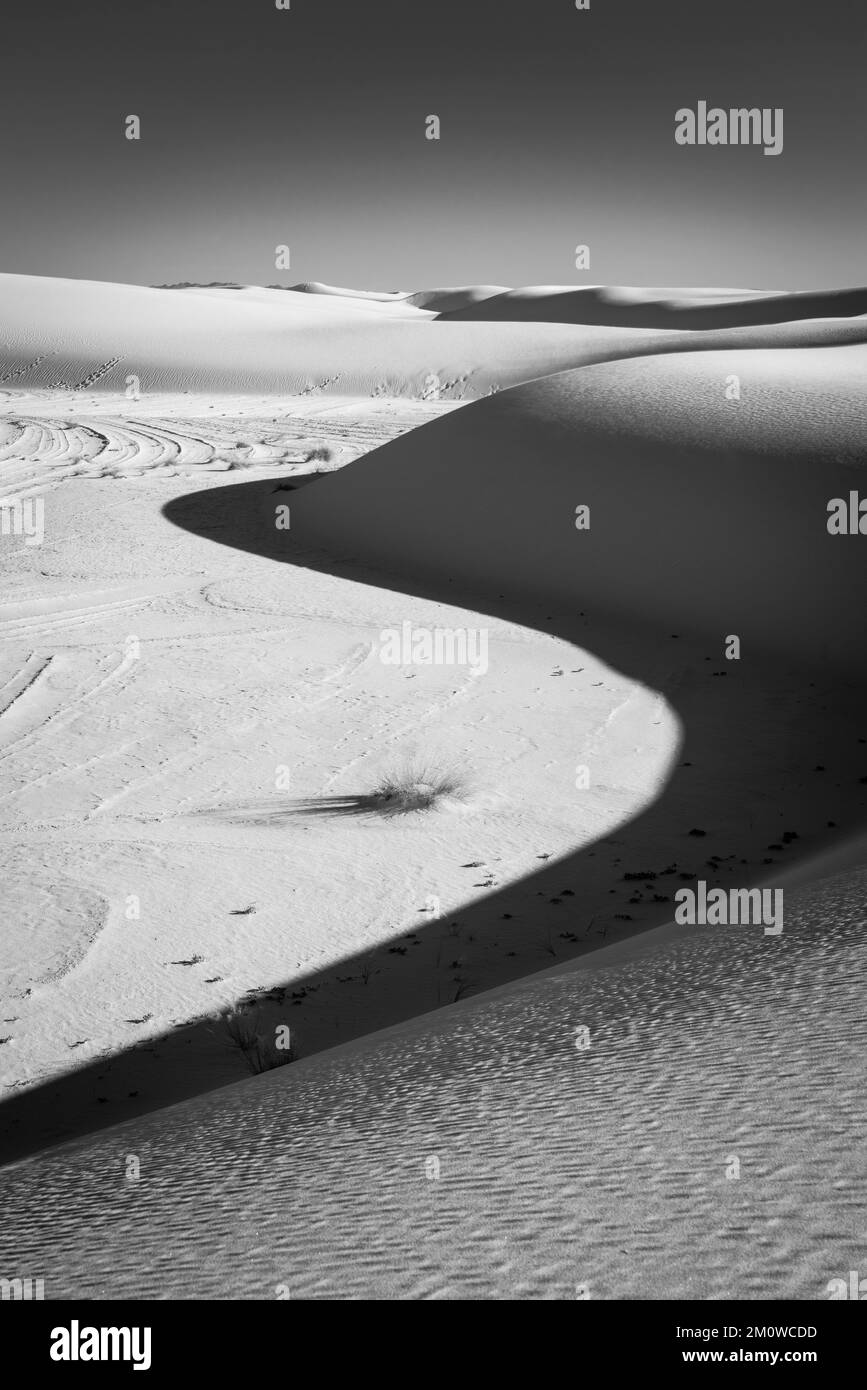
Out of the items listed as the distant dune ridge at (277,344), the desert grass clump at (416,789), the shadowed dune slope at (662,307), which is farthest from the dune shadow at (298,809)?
the shadowed dune slope at (662,307)

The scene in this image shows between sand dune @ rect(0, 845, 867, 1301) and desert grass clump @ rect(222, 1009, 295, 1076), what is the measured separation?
0.92 meters

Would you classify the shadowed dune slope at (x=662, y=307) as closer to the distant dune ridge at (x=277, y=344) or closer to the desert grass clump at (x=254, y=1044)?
the distant dune ridge at (x=277, y=344)

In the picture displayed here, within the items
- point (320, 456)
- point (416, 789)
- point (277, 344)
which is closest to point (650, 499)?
point (416, 789)

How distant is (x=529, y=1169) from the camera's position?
1926mm

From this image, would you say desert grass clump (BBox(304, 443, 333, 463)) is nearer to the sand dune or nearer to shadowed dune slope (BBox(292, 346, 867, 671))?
shadowed dune slope (BBox(292, 346, 867, 671))

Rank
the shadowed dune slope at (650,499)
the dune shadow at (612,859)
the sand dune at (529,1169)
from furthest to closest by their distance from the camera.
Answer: the shadowed dune slope at (650,499), the dune shadow at (612,859), the sand dune at (529,1169)

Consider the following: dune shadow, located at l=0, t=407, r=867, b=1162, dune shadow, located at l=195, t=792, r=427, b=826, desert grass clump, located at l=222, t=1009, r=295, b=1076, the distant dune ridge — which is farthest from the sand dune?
the distant dune ridge

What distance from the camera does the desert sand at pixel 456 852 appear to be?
1.85 metres

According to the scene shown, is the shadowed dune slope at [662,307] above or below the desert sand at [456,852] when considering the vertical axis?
above

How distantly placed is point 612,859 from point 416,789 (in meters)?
1.23

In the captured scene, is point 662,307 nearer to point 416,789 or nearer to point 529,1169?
point 416,789

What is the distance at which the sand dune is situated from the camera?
1.62 meters

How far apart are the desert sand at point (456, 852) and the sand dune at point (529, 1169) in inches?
0.4
